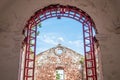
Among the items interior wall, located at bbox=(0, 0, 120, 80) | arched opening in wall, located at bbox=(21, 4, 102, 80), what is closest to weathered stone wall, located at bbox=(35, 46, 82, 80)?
arched opening in wall, located at bbox=(21, 4, 102, 80)

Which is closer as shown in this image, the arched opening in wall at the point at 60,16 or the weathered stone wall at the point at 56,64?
the arched opening in wall at the point at 60,16

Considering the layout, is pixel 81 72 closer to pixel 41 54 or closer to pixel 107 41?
pixel 41 54

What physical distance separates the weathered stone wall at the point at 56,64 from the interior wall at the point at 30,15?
9.08 metres

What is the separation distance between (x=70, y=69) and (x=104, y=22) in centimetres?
930

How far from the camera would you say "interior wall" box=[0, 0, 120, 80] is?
3.79 metres

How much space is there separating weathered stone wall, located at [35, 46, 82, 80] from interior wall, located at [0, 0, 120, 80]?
908cm

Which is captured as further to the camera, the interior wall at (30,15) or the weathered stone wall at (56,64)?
the weathered stone wall at (56,64)

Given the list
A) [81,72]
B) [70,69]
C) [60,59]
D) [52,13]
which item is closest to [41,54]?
[60,59]

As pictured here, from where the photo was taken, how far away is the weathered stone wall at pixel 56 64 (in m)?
12.8

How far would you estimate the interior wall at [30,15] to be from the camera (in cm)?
379

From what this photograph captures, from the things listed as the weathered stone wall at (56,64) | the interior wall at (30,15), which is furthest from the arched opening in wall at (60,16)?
the weathered stone wall at (56,64)

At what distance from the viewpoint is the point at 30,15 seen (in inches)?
169

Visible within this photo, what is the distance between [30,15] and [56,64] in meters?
9.21

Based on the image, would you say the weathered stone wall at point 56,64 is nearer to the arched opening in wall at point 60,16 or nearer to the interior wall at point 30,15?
the arched opening in wall at point 60,16
